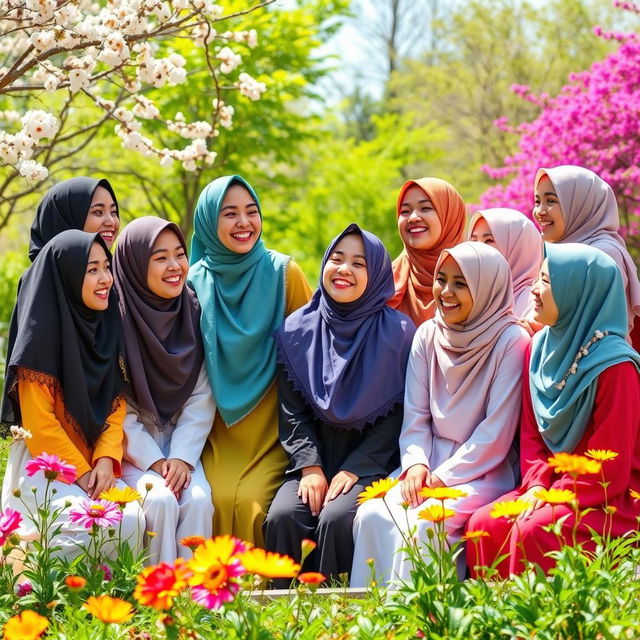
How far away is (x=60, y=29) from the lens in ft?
13.7

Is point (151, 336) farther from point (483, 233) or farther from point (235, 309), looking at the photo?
point (483, 233)

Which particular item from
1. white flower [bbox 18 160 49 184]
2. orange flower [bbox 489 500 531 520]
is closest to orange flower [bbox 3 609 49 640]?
orange flower [bbox 489 500 531 520]

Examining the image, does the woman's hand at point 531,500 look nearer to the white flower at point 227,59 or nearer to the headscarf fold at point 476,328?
the headscarf fold at point 476,328

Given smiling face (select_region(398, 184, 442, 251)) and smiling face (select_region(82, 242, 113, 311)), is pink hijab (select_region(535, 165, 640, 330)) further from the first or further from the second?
smiling face (select_region(82, 242, 113, 311))

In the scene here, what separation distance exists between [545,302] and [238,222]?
5.17 feet

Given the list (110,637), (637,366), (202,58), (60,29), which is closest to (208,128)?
(60,29)

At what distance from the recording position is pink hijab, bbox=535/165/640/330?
4.45 meters

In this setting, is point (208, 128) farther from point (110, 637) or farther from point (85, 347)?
point (110, 637)

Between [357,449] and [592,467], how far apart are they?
169cm

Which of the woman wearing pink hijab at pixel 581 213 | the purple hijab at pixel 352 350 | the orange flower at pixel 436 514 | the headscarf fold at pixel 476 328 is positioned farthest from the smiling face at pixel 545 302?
the orange flower at pixel 436 514

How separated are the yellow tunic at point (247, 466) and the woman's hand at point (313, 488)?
0.62ft

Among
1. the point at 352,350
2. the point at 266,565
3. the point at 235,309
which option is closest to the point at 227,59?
the point at 235,309

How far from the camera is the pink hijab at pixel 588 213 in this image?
4.45 metres

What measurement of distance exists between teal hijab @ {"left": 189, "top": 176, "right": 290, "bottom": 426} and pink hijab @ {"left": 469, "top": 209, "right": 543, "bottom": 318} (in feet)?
3.45
